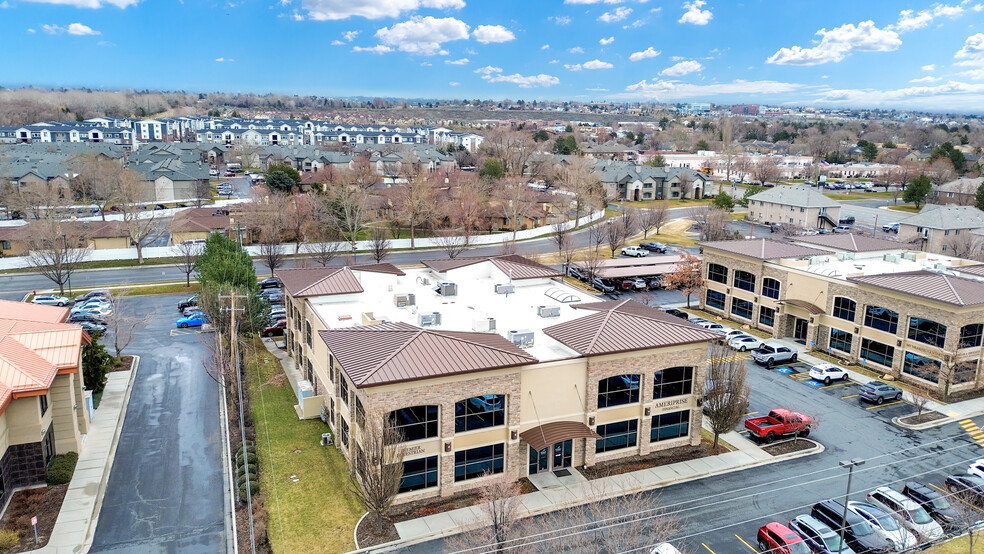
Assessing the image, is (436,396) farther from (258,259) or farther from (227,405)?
(258,259)

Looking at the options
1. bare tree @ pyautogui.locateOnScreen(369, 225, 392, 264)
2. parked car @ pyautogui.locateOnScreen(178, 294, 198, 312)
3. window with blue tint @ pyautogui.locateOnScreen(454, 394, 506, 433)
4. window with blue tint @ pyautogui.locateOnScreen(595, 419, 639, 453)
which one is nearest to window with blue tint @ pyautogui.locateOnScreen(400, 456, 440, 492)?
window with blue tint @ pyautogui.locateOnScreen(454, 394, 506, 433)

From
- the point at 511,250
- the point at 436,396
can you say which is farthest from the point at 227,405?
the point at 511,250

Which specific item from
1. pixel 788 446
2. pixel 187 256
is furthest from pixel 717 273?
pixel 187 256

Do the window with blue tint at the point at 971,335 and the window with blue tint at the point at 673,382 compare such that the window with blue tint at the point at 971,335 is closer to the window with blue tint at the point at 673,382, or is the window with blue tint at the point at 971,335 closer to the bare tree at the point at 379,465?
the window with blue tint at the point at 673,382

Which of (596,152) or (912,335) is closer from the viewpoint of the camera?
(912,335)

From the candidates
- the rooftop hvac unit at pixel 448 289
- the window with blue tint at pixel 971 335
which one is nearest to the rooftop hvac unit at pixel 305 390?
the rooftop hvac unit at pixel 448 289

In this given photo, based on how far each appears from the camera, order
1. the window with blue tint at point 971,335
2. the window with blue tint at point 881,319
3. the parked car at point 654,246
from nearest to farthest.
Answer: the window with blue tint at point 971,335 < the window with blue tint at point 881,319 < the parked car at point 654,246

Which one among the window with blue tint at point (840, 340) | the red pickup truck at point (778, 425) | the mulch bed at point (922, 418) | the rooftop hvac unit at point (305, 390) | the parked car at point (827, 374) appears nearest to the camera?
the red pickup truck at point (778, 425)

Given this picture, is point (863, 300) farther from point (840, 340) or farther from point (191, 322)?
point (191, 322)
